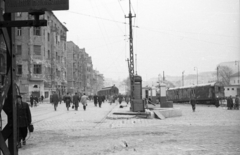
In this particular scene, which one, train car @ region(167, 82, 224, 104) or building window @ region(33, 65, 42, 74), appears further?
building window @ region(33, 65, 42, 74)

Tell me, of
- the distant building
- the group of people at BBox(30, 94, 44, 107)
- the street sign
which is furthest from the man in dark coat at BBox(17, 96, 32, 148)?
the distant building

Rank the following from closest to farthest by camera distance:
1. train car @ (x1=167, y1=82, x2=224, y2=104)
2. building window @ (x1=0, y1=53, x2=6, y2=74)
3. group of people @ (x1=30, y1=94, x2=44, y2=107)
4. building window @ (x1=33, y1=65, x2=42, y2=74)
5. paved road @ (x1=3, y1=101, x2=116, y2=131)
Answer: building window @ (x1=0, y1=53, x2=6, y2=74), paved road @ (x1=3, y1=101, x2=116, y2=131), group of people @ (x1=30, y1=94, x2=44, y2=107), train car @ (x1=167, y1=82, x2=224, y2=104), building window @ (x1=33, y1=65, x2=42, y2=74)

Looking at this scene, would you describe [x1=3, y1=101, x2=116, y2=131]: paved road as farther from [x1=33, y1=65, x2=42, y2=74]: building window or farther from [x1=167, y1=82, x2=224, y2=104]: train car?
[x1=33, y1=65, x2=42, y2=74]: building window

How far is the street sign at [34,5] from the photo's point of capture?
3723 mm

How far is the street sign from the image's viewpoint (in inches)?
147

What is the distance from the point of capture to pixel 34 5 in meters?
3.75

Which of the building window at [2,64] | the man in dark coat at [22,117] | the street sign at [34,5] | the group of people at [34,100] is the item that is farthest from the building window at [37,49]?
the street sign at [34,5]

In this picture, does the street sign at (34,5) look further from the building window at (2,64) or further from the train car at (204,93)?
the train car at (204,93)

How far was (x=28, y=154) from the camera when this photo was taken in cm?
758

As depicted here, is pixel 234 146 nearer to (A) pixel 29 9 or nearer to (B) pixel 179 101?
(A) pixel 29 9

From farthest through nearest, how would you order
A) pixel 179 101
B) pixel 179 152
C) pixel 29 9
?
1. pixel 179 101
2. pixel 179 152
3. pixel 29 9

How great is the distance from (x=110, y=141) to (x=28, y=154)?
9.10 ft

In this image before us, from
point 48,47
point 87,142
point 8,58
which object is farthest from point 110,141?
point 48,47

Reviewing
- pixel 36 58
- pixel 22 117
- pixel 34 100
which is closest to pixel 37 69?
pixel 36 58
